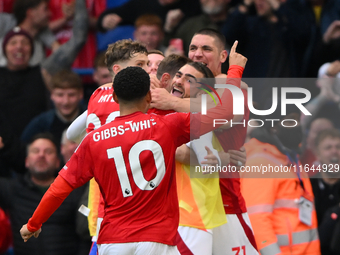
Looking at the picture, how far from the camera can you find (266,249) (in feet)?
16.1

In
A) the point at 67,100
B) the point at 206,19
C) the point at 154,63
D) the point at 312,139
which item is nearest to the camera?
the point at 154,63

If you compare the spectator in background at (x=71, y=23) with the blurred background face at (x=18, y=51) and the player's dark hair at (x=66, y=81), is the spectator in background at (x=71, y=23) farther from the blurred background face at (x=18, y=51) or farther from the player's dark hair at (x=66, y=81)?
the player's dark hair at (x=66, y=81)

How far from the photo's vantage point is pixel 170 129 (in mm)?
3689

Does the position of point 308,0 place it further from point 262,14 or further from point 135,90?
point 135,90

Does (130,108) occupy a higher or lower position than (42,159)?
higher

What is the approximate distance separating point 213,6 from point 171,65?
3188 mm

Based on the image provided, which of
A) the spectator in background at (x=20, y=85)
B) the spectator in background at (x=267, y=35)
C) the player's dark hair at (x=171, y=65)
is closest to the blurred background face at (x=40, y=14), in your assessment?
the spectator in background at (x=20, y=85)

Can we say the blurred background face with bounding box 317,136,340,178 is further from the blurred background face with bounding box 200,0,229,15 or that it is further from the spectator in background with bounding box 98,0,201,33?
the spectator in background with bounding box 98,0,201,33

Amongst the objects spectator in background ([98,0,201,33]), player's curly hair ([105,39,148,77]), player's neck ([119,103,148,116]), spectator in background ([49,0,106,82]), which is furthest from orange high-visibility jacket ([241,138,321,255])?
spectator in background ([49,0,106,82])

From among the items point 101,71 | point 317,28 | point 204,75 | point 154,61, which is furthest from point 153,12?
point 204,75

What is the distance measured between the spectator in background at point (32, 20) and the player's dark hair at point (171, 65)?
4082mm

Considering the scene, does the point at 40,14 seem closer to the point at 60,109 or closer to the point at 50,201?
the point at 60,109

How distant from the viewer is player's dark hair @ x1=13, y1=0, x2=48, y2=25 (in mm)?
8281

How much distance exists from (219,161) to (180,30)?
3.50m
